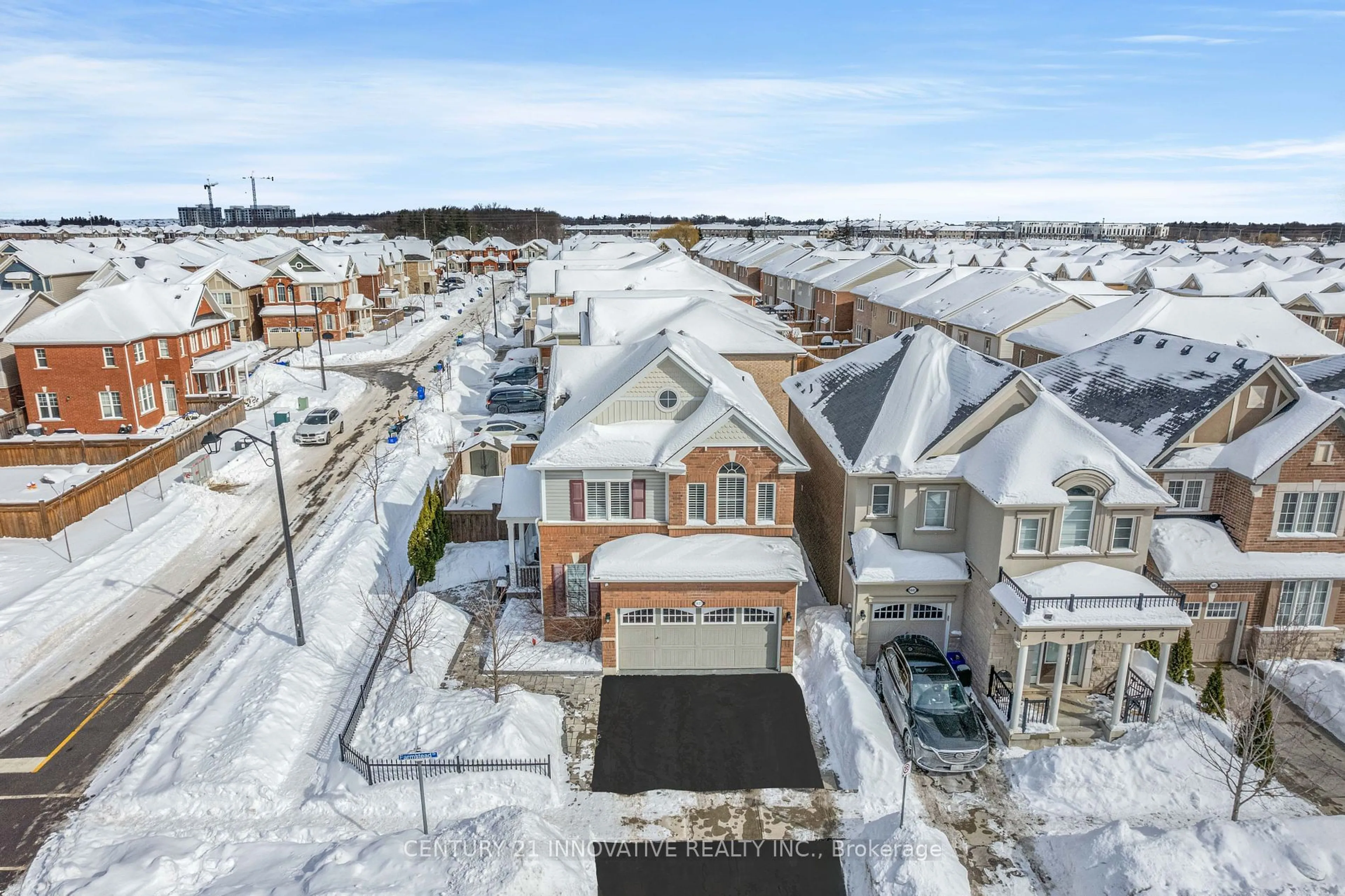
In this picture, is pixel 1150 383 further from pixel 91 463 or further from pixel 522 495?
pixel 91 463

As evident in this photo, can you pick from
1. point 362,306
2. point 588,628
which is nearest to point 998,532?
point 588,628

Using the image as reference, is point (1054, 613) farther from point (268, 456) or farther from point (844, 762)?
point (268, 456)

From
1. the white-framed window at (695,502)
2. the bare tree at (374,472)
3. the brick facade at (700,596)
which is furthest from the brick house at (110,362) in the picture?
the white-framed window at (695,502)

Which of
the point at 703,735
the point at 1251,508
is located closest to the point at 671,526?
the point at 703,735

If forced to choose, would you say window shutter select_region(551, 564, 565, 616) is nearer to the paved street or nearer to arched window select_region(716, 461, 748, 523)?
arched window select_region(716, 461, 748, 523)

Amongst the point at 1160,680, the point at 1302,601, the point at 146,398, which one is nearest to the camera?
the point at 1160,680

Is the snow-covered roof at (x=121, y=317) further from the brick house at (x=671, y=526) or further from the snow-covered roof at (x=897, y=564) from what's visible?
the snow-covered roof at (x=897, y=564)

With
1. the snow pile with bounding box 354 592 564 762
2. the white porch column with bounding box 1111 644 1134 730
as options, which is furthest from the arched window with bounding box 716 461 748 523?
the white porch column with bounding box 1111 644 1134 730
